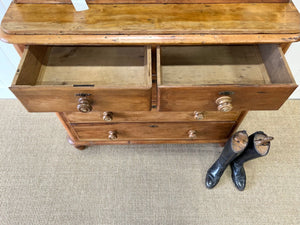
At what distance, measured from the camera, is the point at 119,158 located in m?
1.24

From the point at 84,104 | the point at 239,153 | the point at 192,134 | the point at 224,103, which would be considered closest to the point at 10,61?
the point at 84,104

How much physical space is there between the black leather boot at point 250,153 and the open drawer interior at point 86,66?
1.72 feet

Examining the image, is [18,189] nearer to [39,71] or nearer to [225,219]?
[39,71]

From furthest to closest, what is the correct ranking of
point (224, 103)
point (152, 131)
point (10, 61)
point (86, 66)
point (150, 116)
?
point (10, 61) → point (152, 131) → point (150, 116) → point (86, 66) → point (224, 103)

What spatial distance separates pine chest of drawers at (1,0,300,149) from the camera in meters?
0.70

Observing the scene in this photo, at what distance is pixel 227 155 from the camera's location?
3.25 feet

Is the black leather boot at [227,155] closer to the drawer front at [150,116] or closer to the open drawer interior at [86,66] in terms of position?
the drawer front at [150,116]

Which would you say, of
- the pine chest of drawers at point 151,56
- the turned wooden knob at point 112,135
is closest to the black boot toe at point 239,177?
the pine chest of drawers at point 151,56

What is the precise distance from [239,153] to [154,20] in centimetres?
63

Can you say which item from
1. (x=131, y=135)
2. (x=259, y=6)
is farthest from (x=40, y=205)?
(x=259, y=6)

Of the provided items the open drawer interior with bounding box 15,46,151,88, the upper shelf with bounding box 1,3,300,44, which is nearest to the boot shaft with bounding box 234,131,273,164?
the upper shelf with bounding box 1,3,300,44

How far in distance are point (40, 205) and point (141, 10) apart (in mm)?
1023

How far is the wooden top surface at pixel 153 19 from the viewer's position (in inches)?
28.0

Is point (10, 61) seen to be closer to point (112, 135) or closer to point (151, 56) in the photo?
point (112, 135)
